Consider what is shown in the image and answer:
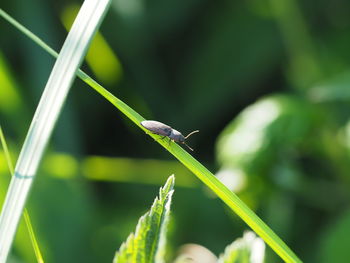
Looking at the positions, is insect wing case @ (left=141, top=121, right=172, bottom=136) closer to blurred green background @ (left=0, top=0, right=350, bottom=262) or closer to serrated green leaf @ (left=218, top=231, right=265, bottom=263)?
serrated green leaf @ (left=218, top=231, right=265, bottom=263)

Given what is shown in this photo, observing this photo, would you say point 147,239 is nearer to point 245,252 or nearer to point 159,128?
point 245,252

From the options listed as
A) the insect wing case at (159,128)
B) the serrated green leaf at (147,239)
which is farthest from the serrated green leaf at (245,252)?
the insect wing case at (159,128)

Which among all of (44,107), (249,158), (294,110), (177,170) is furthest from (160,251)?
(177,170)

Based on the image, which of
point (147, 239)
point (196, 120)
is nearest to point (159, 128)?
point (147, 239)

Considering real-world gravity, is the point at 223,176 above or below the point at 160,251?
above

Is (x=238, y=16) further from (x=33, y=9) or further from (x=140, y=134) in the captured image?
(x=33, y=9)

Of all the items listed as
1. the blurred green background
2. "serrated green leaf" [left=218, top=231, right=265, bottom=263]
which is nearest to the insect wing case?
"serrated green leaf" [left=218, top=231, right=265, bottom=263]
